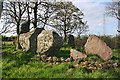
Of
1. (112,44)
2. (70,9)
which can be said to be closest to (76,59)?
(112,44)

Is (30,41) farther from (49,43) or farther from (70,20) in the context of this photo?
(70,20)

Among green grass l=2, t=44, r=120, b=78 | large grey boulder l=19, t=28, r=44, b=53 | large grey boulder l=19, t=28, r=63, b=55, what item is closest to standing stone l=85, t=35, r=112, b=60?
green grass l=2, t=44, r=120, b=78

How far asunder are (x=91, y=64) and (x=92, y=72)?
2.90 feet

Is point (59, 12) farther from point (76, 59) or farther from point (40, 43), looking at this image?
point (76, 59)

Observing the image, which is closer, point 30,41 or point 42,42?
point 42,42

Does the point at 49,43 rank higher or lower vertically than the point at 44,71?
higher

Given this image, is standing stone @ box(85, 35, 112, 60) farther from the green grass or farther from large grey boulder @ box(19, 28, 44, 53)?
large grey boulder @ box(19, 28, 44, 53)

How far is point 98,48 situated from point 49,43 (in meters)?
3.06

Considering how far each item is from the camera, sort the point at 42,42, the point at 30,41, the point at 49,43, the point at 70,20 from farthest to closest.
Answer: the point at 70,20 < the point at 30,41 < the point at 42,42 < the point at 49,43

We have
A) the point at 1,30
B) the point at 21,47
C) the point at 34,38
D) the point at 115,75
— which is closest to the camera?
the point at 115,75

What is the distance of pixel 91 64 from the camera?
657 cm

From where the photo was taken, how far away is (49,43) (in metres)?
8.03

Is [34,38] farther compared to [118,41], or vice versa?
[118,41]

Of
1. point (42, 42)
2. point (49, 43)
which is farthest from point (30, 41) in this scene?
point (49, 43)
